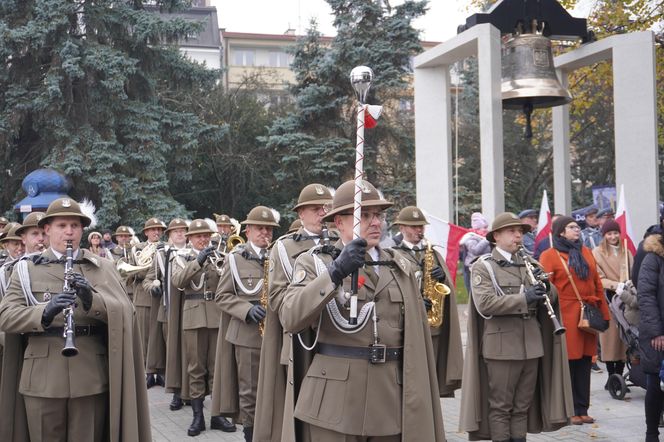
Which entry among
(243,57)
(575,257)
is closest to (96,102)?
(575,257)

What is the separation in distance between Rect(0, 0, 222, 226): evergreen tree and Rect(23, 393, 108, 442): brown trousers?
59.0 ft

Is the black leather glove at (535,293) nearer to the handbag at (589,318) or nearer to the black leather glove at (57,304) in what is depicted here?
the handbag at (589,318)

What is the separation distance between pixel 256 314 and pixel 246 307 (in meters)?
0.23

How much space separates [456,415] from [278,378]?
432cm

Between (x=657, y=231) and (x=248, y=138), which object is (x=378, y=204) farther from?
(x=248, y=138)

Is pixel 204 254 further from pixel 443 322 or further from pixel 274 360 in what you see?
pixel 274 360

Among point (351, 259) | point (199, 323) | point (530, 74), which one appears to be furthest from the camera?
point (530, 74)

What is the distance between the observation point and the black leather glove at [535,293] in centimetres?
705

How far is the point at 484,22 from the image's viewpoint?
12.2m

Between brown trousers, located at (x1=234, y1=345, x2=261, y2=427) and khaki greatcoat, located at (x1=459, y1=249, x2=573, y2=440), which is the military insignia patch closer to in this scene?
khaki greatcoat, located at (x1=459, y1=249, x2=573, y2=440)

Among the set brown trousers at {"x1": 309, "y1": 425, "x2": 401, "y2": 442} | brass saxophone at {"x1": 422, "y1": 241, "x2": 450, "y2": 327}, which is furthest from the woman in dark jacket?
brown trousers at {"x1": 309, "y1": 425, "x2": 401, "y2": 442}

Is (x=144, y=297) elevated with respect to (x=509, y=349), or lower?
elevated

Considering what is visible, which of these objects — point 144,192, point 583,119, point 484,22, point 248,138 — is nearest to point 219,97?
point 248,138

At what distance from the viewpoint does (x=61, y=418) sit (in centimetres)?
587
